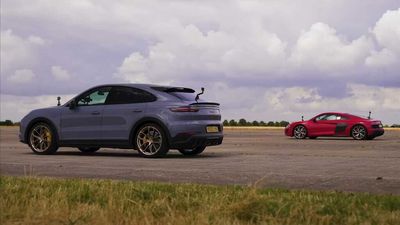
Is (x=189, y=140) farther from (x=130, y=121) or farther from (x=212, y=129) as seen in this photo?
(x=130, y=121)

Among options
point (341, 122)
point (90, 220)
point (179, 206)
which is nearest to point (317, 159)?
point (179, 206)

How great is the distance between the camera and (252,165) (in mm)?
10445

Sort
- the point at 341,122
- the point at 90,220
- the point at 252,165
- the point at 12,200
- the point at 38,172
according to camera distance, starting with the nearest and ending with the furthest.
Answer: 1. the point at 90,220
2. the point at 12,200
3. the point at 38,172
4. the point at 252,165
5. the point at 341,122

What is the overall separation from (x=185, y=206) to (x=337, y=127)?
61.9 ft

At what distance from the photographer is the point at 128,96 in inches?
521

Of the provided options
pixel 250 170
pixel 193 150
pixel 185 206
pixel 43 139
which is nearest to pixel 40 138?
pixel 43 139

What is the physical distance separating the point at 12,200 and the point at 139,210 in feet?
4.51

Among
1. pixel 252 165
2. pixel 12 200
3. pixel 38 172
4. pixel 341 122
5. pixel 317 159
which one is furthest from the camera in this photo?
pixel 341 122

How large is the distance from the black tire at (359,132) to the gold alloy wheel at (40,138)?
13.1 m

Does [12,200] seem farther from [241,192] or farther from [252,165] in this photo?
[252,165]

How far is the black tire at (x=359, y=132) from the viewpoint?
75.2 ft

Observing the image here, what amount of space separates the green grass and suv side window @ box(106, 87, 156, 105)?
625cm

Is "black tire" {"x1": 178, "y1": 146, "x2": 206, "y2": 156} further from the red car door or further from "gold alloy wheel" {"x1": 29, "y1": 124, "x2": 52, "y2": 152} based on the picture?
the red car door

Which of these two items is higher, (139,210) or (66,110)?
(66,110)
